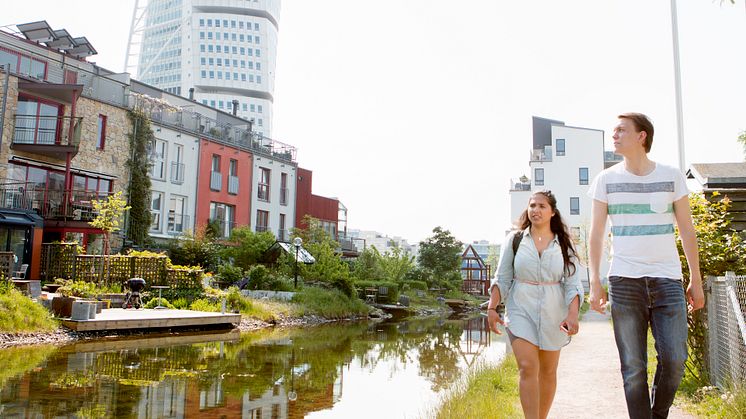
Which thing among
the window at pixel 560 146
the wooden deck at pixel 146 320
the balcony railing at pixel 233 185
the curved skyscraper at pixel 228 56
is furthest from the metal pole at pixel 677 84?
the curved skyscraper at pixel 228 56

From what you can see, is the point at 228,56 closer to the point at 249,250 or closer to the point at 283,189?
the point at 283,189

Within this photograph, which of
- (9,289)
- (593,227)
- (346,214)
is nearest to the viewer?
(593,227)

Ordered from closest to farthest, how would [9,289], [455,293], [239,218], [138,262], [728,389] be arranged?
[728,389]
[9,289]
[138,262]
[239,218]
[455,293]

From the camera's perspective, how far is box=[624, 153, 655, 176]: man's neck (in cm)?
371

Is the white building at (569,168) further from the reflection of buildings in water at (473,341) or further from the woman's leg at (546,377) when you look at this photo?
the woman's leg at (546,377)

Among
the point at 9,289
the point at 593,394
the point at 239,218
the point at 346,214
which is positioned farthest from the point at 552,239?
the point at 346,214

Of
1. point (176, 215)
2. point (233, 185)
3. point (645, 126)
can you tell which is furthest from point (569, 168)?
point (645, 126)

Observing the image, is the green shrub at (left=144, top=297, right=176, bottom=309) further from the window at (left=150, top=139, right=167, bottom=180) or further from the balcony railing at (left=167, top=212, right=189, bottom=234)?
the window at (left=150, top=139, right=167, bottom=180)

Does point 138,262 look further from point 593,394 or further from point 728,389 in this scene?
point 728,389

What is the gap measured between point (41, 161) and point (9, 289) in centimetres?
1001

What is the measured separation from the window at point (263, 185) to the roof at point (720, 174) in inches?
989

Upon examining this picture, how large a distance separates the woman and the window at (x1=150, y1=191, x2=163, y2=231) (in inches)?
943

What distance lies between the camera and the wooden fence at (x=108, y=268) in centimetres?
1744

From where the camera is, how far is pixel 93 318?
12758 mm
